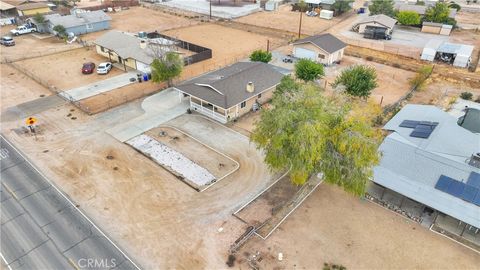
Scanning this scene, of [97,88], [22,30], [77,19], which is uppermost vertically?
[77,19]

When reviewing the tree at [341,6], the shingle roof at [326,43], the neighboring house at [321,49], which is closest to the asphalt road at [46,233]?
the neighboring house at [321,49]

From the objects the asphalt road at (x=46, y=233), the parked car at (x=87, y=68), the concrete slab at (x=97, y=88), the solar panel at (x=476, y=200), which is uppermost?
the parked car at (x=87, y=68)

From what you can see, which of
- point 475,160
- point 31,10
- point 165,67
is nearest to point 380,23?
point 165,67

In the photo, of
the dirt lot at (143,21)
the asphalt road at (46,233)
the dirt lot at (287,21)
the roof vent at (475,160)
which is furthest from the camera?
the dirt lot at (287,21)

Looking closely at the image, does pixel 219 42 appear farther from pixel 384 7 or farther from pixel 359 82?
pixel 384 7

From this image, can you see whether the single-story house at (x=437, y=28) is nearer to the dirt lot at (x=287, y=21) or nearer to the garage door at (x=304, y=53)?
the dirt lot at (x=287, y=21)
